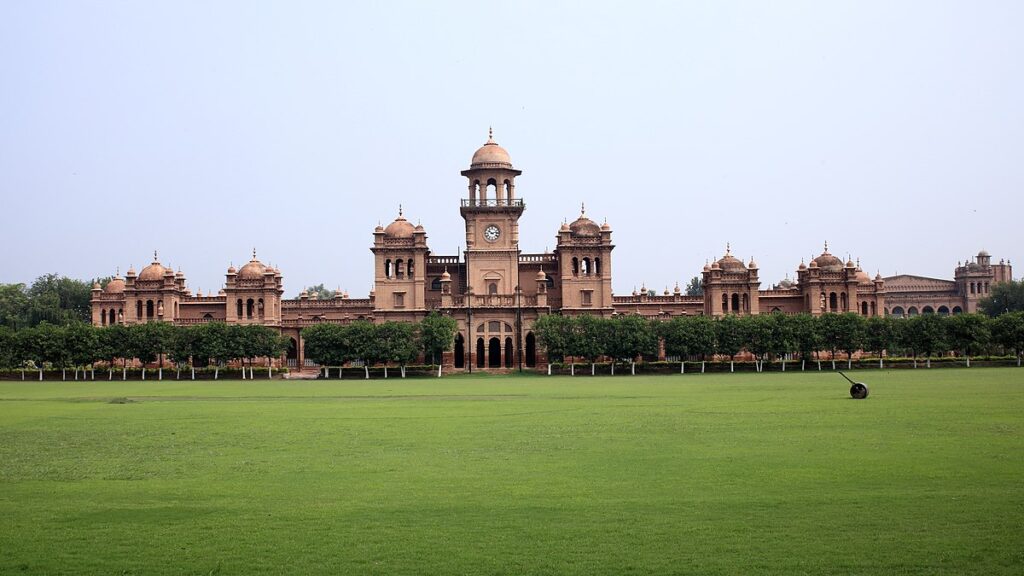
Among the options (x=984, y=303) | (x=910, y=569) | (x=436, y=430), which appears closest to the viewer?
(x=910, y=569)

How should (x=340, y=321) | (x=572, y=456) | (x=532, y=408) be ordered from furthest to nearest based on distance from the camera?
(x=340, y=321) → (x=532, y=408) → (x=572, y=456)

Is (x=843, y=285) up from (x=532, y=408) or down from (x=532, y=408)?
up

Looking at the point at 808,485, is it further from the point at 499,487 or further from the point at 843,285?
the point at 843,285

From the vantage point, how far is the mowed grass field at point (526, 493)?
14.5 metres

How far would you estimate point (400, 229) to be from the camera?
90750 millimetres

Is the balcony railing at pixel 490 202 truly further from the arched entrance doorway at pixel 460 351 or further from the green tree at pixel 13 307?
the green tree at pixel 13 307

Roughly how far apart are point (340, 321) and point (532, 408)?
5679cm

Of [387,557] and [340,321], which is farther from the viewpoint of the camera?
[340,321]

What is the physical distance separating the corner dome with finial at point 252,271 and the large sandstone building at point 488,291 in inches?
3.3

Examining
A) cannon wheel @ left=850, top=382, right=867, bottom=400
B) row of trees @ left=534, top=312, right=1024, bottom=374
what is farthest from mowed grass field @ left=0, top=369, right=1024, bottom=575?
row of trees @ left=534, top=312, right=1024, bottom=374

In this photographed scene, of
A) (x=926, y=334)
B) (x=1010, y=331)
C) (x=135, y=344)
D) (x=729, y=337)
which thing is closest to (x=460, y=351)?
Answer: (x=729, y=337)

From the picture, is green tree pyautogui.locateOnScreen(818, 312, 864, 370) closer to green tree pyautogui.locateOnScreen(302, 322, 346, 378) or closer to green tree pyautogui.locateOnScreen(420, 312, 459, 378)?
green tree pyautogui.locateOnScreen(420, 312, 459, 378)

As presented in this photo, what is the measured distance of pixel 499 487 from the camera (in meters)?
19.4

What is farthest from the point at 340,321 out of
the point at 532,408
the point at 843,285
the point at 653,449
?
the point at 653,449
